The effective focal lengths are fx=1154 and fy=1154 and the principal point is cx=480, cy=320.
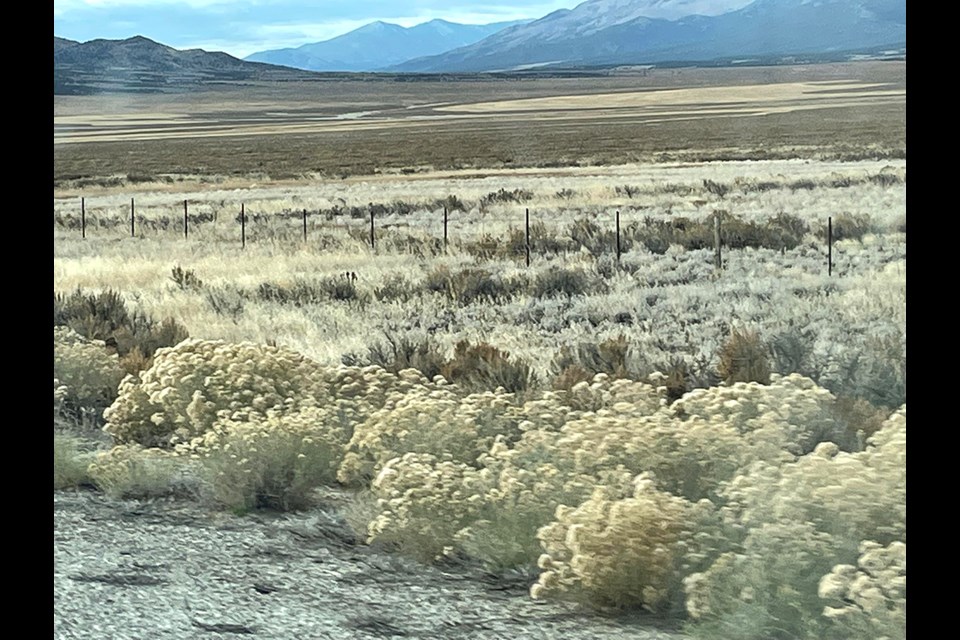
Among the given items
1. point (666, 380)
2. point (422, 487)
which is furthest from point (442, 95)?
point (422, 487)

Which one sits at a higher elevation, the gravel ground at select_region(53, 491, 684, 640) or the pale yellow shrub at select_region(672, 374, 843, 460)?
the pale yellow shrub at select_region(672, 374, 843, 460)

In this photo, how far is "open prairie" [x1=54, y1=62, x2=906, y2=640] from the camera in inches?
120


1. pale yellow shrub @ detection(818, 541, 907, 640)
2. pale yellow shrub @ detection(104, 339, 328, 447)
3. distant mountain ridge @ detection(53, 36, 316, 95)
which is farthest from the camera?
distant mountain ridge @ detection(53, 36, 316, 95)

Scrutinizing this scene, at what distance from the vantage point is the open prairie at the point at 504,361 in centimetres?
304

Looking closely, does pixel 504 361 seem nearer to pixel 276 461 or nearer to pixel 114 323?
pixel 276 461

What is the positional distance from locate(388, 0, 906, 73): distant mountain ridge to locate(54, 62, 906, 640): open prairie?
0.15 metres

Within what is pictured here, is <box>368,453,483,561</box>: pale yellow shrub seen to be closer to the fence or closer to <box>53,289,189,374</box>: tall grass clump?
<box>53,289,189,374</box>: tall grass clump

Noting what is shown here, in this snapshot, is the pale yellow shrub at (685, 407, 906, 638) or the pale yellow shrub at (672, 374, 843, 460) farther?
the pale yellow shrub at (672, 374, 843, 460)

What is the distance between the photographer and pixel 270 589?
338 centimetres

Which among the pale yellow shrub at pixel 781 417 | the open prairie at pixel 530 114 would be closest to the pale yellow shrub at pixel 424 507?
the pale yellow shrub at pixel 781 417

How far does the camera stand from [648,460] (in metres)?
3.45

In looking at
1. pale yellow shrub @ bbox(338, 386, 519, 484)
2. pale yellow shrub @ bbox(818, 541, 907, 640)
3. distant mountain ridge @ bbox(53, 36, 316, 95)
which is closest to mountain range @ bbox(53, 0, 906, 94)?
distant mountain ridge @ bbox(53, 36, 316, 95)

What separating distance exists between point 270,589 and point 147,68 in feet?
9.99

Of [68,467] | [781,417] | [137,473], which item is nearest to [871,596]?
[781,417]
